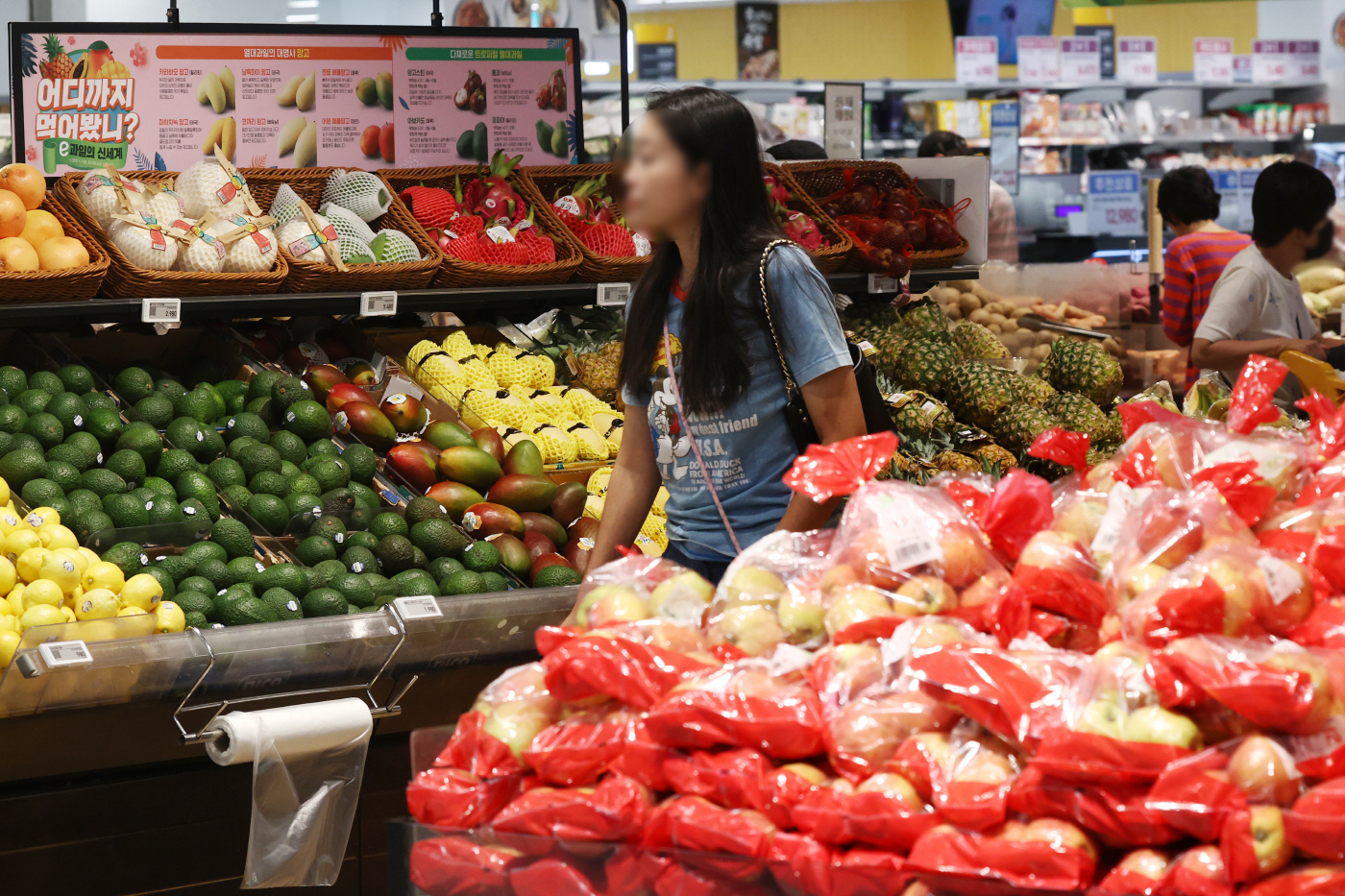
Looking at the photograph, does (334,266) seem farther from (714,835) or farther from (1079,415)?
(714,835)

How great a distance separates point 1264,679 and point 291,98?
3.77 metres

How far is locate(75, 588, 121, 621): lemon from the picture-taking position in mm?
2463

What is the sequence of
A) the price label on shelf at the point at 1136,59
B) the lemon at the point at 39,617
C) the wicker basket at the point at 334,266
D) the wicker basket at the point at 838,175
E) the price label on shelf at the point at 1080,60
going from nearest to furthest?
the lemon at the point at 39,617 < the wicker basket at the point at 334,266 < the wicker basket at the point at 838,175 < the price label on shelf at the point at 1080,60 < the price label on shelf at the point at 1136,59

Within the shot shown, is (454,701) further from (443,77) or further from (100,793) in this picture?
(443,77)

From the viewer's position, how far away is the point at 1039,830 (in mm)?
1053

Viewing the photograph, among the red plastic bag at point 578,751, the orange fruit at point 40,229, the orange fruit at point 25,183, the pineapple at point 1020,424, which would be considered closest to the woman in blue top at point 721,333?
the red plastic bag at point 578,751

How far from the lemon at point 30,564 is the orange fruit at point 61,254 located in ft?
3.17

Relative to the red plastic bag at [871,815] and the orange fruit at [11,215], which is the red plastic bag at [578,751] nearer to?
the red plastic bag at [871,815]

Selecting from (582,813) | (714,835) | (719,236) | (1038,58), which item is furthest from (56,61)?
(1038,58)

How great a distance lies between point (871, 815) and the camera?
1.10 m

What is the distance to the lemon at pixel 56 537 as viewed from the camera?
2.64m

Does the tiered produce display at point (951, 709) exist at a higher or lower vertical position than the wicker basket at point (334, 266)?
lower

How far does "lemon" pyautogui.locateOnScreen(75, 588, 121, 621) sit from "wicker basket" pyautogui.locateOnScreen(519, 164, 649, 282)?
1820 mm

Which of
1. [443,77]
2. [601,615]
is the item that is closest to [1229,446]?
[601,615]
